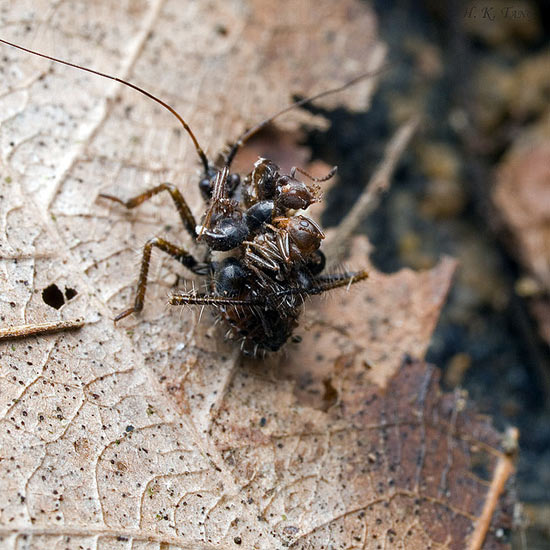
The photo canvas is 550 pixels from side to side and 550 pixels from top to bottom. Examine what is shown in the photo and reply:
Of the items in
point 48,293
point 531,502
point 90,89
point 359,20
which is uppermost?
point 359,20

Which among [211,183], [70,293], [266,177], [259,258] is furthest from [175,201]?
[70,293]

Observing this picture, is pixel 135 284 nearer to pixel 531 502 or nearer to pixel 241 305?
pixel 241 305

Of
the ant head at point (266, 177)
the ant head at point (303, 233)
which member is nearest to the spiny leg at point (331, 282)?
the ant head at point (303, 233)

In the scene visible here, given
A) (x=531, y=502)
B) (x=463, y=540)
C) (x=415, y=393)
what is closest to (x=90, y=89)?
(x=415, y=393)

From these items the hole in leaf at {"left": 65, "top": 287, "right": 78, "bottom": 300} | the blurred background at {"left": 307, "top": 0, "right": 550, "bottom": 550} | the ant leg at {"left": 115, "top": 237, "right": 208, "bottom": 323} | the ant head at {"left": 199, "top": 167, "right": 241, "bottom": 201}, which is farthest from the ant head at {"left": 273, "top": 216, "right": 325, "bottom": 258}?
the hole in leaf at {"left": 65, "top": 287, "right": 78, "bottom": 300}

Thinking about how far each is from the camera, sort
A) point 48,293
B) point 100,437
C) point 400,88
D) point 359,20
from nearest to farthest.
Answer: point 100,437, point 48,293, point 359,20, point 400,88

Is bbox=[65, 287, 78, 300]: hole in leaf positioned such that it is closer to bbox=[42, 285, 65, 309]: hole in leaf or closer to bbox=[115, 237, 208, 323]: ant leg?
bbox=[42, 285, 65, 309]: hole in leaf

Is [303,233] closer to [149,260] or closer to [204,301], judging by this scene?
[204,301]

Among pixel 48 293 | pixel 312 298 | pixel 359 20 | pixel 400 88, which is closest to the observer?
pixel 48 293

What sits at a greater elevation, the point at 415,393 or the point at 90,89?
the point at 90,89
